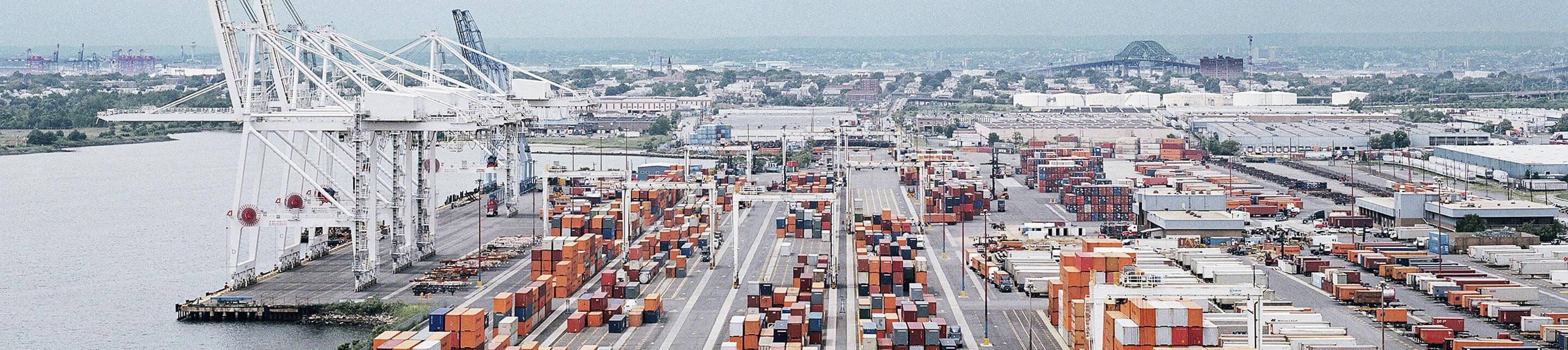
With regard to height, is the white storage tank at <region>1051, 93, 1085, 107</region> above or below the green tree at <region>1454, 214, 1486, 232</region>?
above

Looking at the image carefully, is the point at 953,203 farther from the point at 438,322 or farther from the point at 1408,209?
the point at 438,322

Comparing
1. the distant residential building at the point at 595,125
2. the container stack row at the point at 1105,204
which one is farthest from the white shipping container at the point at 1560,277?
the distant residential building at the point at 595,125

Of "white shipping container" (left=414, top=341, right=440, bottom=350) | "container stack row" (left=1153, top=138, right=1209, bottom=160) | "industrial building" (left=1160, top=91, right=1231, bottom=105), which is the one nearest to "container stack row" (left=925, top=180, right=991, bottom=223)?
"white shipping container" (left=414, top=341, right=440, bottom=350)

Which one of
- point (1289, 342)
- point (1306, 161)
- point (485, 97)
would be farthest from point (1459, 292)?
point (1306, 161)

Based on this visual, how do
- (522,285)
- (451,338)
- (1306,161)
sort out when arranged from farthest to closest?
(1306,161), (522,285), (451,338)

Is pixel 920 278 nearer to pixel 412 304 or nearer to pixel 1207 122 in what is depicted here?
pixel 412 304

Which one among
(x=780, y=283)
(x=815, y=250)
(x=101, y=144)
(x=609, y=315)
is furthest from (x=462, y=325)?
(x=101, y=144)

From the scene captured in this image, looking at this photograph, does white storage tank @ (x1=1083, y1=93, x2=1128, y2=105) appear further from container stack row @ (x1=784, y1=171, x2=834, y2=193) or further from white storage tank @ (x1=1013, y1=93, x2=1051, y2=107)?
container stack row @ (x1=784, y1=171, x2=834, y2=193)

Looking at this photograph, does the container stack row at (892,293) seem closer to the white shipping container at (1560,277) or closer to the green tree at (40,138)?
the white shipping container at (1560,277)
